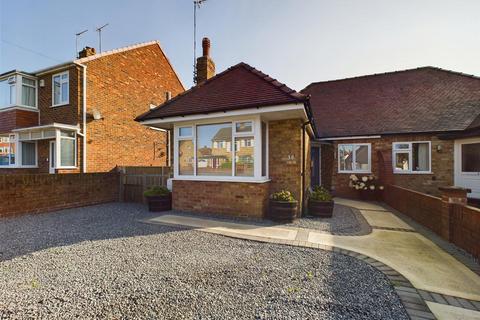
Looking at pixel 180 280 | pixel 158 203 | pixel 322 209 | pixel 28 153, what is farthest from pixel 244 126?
pixel 28 153

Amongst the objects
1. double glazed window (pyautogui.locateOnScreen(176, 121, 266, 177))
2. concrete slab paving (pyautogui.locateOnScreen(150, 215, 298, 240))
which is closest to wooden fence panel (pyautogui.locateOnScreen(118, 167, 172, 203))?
double glazed window (pyautogui.locateOnScreen(176, 121, 266, 177))

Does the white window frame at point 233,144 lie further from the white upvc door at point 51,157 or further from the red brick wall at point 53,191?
the white upvc door at point 51,157

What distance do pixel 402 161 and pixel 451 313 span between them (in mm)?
11154

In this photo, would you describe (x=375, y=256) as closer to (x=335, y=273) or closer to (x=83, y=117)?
(x=335, y=273)

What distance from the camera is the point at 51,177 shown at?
8.05 m

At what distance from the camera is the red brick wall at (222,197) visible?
6.54 meters

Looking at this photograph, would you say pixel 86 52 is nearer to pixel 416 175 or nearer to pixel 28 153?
pixel 28 153

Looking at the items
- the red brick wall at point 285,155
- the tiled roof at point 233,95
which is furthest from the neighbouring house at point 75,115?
the red brick wall at point 285,155

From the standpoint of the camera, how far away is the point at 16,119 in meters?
11.8

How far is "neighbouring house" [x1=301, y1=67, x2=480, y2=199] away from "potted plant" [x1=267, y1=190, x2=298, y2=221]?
21.8 feet

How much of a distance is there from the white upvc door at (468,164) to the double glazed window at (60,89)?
19.8m

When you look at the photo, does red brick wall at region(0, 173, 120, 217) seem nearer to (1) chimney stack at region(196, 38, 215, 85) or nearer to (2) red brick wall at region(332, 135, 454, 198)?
(1) chimney stack at region(196, 38, 215, 85)

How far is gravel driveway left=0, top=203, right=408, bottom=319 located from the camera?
2.54 m

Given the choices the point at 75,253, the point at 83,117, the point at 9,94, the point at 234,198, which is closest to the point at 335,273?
the point at 234,198
